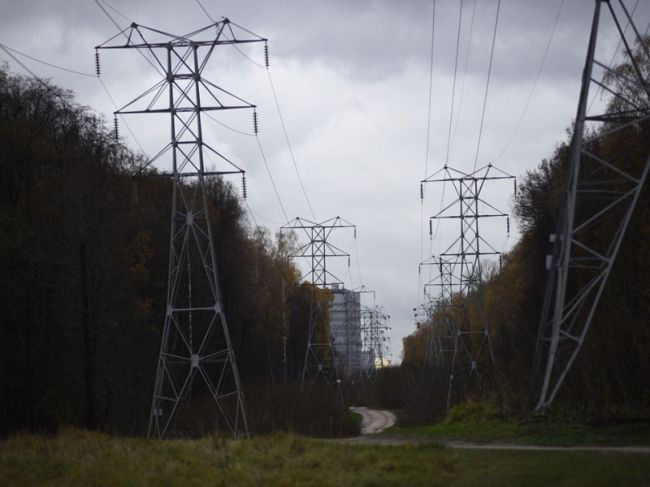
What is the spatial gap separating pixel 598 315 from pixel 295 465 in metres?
19.5

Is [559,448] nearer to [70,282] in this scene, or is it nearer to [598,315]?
[598,315]

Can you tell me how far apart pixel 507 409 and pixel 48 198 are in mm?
22826

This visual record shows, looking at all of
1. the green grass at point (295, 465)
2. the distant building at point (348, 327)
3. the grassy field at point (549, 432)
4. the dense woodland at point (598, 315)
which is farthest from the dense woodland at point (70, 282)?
the distant building at point (348, 327)

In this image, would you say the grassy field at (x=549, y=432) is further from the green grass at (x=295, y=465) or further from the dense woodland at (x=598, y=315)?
the green grass at (x=295, y=465)

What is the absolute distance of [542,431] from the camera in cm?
2330

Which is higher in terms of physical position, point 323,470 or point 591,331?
point 591,331

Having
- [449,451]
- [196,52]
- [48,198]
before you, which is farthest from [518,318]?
[449,451]

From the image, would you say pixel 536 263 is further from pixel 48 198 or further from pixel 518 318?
pixel 48 198

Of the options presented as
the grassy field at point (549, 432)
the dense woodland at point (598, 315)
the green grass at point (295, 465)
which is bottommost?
the green grass at point (295, 465)

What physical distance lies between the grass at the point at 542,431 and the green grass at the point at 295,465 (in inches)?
132

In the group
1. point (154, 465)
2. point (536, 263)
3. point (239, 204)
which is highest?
point (239, 204)

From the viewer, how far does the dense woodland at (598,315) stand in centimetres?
2478

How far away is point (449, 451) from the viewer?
19.6 metres

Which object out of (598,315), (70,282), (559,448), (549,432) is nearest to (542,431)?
(549,432)
